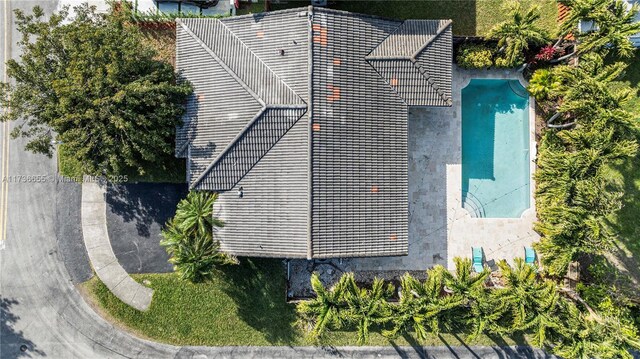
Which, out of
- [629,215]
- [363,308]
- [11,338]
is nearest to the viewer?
[363,308]

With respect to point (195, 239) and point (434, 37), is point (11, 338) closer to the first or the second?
point (195, 239)

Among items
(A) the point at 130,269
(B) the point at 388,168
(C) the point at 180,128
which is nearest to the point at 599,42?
(B) the point at 388,168

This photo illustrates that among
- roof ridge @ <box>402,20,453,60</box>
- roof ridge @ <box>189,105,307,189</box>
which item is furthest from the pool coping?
roof ridge @ <box>189,105,307,189</box>

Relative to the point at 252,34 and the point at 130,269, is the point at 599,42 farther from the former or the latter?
the point at 130,269

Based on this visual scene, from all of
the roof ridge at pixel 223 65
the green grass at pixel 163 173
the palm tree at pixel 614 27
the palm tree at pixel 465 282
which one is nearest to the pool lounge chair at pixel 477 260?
the palm tree at pixel 465 282

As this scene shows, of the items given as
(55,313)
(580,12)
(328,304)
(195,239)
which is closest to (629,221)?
(580,12)

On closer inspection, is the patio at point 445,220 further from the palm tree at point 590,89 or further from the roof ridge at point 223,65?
the roof ridge at point 223,65
